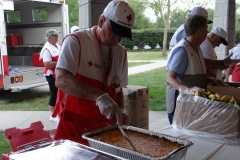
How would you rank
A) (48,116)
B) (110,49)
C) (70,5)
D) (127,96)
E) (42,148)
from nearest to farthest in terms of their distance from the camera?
(42,148) < (110,49) < (127,96) < (48,116) < (70,5)

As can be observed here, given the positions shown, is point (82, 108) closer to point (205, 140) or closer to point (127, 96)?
point (205, 140)

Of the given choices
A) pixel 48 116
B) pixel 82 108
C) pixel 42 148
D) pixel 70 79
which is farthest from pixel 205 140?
pixel 48 116

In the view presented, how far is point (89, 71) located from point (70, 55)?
17 cm

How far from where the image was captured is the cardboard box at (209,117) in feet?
6.89

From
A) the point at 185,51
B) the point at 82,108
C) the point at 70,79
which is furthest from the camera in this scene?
the point at 185,51

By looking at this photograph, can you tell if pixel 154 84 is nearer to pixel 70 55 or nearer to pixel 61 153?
pixel 70 55

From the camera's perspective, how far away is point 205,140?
7.07 ft

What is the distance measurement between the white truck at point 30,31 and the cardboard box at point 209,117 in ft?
18.9

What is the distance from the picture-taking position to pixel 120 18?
1.78 m

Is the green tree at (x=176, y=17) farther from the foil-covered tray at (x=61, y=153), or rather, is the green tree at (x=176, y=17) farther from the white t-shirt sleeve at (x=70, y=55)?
the foil-covered tray at (x=61, y=153)

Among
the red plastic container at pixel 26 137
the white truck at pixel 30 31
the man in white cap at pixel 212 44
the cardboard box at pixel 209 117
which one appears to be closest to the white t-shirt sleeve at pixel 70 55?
the red plastic container at pixel 26 137

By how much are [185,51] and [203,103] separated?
0.61 m

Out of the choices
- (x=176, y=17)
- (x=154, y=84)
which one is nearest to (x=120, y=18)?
(x=154, y=84)

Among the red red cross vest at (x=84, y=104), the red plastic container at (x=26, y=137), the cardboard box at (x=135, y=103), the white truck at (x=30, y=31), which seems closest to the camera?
→ the red plastic container at (x=26, y=137)
